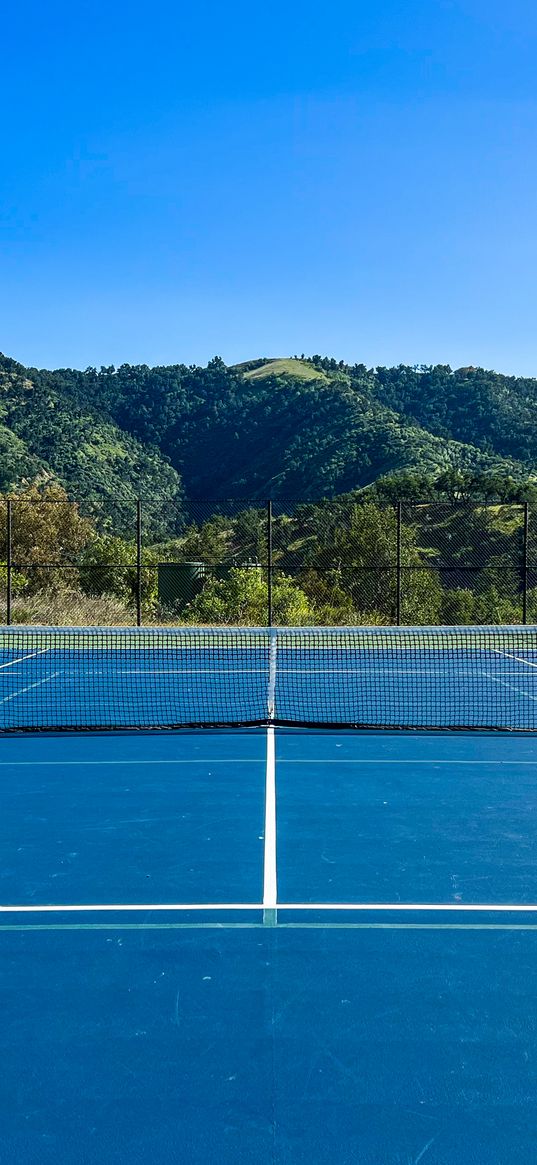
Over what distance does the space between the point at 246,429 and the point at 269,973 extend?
64.2m

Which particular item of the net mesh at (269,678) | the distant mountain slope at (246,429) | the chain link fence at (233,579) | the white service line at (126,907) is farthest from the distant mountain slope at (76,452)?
the white service line at (126,907)

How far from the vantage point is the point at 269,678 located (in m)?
14.4

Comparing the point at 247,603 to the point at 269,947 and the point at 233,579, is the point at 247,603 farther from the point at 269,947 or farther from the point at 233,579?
the point at 269,947

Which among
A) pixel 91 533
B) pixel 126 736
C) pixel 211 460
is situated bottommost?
pixel 126 736

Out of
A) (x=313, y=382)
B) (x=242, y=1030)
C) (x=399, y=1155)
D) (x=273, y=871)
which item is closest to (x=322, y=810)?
(x=273, y=871)

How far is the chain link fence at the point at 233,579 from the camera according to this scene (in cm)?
2131

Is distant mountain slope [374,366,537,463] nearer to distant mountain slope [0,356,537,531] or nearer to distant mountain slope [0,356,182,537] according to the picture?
distant mountain slope [0,356,537,531]

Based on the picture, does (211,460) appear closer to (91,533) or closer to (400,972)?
(91,533)

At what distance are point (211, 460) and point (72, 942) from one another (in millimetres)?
61327

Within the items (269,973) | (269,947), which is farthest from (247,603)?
(269,973)

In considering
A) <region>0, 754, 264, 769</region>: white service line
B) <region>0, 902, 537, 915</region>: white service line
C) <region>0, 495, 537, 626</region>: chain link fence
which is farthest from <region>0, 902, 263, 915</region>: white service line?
<region>0, 495, 537, 626</region>: chain link fence

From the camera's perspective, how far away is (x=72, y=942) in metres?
4.36

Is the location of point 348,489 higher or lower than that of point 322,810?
higher

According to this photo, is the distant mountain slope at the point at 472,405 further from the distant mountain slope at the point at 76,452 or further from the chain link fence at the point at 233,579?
the chain link fence at the point at 233,579
